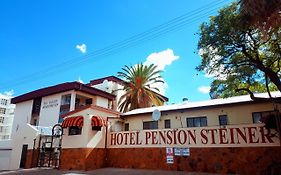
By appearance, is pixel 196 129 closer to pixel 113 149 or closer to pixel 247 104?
pixel 247 104

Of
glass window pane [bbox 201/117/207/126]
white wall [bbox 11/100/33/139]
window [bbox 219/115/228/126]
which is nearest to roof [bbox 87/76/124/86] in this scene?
white wall [bbox 11/100/33/139]

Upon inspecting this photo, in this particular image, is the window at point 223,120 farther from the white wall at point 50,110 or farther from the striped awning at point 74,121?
the white wall at point 50,110

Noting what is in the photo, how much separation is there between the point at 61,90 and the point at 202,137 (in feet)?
87.4

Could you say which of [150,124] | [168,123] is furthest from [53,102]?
[168,123]

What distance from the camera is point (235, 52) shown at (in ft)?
52.7

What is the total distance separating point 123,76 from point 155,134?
1980cm

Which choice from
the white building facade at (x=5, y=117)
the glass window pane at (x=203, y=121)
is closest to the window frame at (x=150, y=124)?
the glass window pane at (x=203, y=121)

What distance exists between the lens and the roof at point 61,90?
3462 cm

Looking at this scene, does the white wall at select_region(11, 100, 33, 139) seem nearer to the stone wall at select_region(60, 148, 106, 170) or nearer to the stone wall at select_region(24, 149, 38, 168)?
the stone wall at select_region(24, 149, 38, 168)

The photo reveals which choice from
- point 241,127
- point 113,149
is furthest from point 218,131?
point 113,149

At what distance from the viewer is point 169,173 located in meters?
14.7

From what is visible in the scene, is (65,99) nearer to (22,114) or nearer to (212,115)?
(22,114)

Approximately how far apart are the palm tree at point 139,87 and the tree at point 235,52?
17.3m

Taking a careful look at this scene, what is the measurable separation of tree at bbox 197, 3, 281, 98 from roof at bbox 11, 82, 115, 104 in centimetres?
2276
